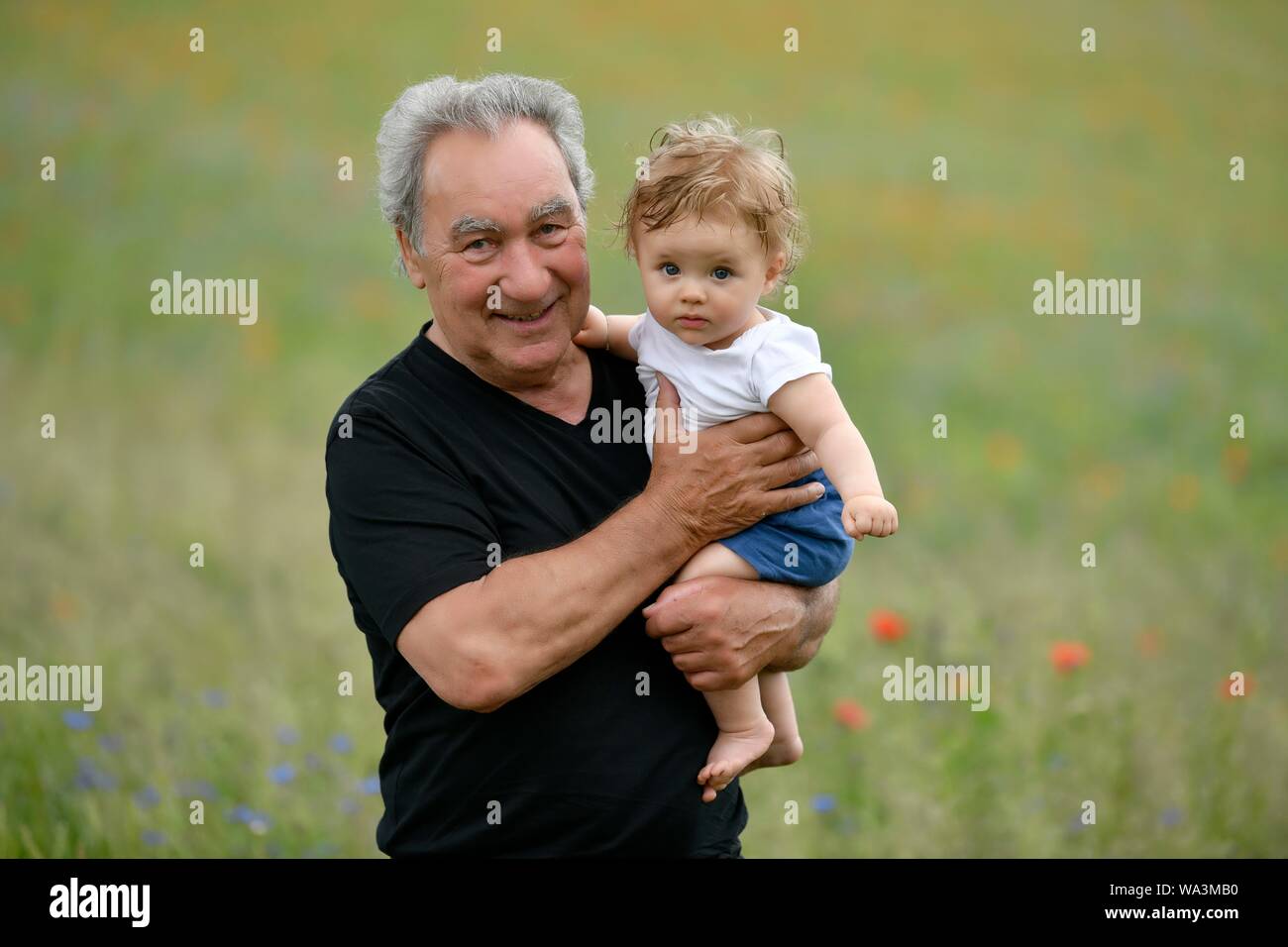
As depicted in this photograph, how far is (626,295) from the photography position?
829 centimetres

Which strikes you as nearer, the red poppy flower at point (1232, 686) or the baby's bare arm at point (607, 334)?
the baby's bare arm at point (607, 334)

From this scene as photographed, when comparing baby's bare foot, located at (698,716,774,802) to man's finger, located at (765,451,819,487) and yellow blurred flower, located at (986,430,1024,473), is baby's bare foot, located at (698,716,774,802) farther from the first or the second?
yellow blurred flower, located at (986,430,1024,473)

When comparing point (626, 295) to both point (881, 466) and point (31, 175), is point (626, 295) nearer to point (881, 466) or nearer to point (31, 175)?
point (881, 466)

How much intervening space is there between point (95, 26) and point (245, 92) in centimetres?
132

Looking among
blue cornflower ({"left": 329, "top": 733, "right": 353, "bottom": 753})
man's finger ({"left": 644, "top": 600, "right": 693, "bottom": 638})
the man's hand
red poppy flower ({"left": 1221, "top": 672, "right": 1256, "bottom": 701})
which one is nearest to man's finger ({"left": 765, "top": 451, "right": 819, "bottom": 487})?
the man's hand

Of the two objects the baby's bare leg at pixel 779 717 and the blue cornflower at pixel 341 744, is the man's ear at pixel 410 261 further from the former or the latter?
the blue cornflower at pixel 341 744

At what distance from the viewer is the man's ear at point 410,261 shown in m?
3.13

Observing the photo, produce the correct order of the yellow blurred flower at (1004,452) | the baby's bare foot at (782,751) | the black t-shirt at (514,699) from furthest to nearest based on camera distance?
the yellow blurred flower at (1004,452), the baby's bare foot at (782,751), the black t-shirt at (514,699)

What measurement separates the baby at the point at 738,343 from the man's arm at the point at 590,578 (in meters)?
0.08

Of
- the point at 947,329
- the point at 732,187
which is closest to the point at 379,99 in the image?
the point at 947,329

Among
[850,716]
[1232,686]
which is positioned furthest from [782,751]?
[1232,686]

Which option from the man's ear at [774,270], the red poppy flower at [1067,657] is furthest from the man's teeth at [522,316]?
the red poppy flower at [1067,657]

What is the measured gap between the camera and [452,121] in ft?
9.86

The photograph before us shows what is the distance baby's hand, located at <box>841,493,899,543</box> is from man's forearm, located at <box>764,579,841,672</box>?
381mm
